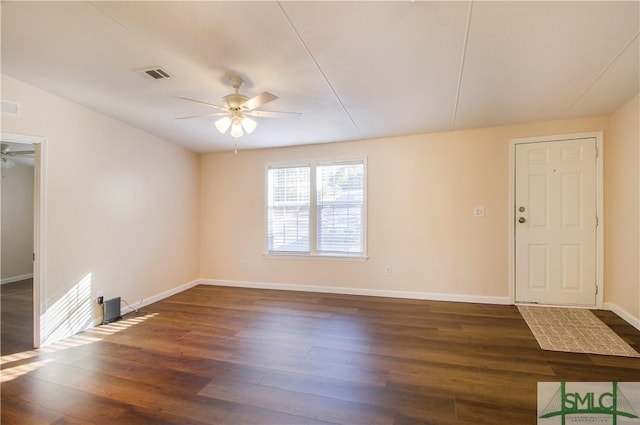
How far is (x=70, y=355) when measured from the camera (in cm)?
257

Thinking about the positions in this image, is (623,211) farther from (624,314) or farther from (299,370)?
(299,370)

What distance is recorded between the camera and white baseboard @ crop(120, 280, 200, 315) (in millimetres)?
3712

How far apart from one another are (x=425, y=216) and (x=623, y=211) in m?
2.09

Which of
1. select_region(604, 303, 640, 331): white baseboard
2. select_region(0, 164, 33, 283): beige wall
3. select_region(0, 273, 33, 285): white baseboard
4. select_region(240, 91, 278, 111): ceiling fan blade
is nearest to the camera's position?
select_region(240, 91, 278, 111): ceiling fan blade

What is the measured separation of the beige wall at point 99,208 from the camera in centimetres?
280

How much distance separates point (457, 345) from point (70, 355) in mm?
3566

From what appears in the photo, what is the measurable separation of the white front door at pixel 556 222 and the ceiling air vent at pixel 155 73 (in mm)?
4185

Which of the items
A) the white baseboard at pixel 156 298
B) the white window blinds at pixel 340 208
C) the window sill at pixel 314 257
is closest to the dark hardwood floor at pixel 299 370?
the white baseboard at pixel 156 298

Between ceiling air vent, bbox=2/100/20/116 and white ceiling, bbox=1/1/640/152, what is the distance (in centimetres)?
24

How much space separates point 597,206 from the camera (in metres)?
3.49

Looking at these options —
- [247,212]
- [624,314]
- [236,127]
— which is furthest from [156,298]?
[624,314]

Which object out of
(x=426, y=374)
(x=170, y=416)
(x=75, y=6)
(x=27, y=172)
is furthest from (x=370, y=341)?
(x=27, y=172)

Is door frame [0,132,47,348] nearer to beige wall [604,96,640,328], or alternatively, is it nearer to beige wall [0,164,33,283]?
beige wall [0,164,33,283]

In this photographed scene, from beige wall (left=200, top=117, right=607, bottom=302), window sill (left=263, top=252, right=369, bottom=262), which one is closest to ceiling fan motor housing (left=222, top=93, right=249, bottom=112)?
beige wall (left=200, top=117, right=607, bottom=302)
